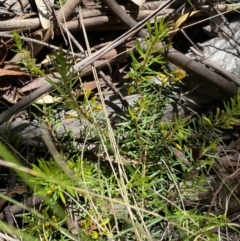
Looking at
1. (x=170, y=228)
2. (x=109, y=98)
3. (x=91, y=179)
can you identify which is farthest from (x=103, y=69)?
(x=170, y=228)

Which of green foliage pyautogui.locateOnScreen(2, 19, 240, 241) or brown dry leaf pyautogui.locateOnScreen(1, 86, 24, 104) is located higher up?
brown dry leaf pyautogui.locateOnScreen(1, 86, 24, 104)

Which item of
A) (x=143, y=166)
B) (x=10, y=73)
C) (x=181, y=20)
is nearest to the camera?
(x=143, y=166)

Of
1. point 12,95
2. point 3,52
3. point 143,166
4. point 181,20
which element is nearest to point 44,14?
point 3,52

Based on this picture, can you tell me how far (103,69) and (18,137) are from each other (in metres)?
0.50

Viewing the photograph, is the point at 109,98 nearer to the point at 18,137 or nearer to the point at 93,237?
the point at 18,137

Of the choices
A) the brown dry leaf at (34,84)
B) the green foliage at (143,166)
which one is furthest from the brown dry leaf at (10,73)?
the green foliage at (143,166)

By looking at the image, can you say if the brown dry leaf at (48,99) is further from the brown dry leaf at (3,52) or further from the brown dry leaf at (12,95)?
the brown dry leaf at (3,52)

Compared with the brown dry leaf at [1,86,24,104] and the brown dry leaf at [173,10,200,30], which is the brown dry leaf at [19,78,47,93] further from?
the brown dry leaf at [173,10,200,30]

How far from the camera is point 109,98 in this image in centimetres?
209

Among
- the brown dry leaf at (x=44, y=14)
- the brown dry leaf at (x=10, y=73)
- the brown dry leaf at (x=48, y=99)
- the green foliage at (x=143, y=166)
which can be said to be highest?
the brown dry leaf at (x=44, y=14)

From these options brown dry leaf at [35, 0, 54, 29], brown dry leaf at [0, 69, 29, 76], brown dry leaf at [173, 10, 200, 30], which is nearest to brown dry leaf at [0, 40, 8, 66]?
brown dry leaf at [0, 69, 29, 76]

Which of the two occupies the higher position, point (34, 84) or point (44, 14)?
point (44, 14)

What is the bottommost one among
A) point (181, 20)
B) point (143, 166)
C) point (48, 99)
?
point (143, 166)

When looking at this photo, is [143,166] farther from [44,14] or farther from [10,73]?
[44,14]
